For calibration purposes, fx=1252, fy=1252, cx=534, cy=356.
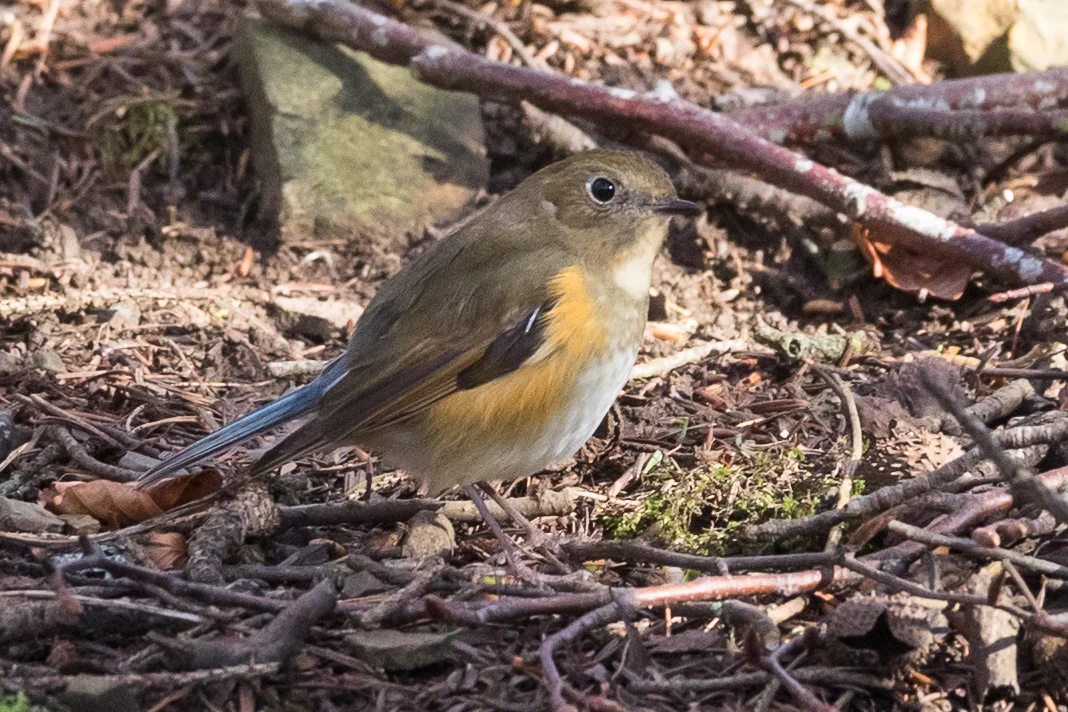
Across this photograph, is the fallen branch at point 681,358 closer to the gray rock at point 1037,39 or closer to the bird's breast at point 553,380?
the bird's breast at point 553,380

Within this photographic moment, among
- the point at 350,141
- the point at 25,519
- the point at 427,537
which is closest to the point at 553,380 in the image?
the point at 427,537

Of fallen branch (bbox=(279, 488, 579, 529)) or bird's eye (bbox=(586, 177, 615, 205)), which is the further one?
bird's eye (bbox=(586, 177, 615, 205))

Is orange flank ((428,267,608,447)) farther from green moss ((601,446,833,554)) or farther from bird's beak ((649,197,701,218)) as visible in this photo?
bird's beak ((649,197,701,218))

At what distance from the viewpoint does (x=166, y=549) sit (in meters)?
3.83

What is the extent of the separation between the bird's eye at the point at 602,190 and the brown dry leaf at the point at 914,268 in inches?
63.9

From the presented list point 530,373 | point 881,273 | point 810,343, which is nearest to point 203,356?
point 530,373

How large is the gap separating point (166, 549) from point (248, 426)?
1.87 feet

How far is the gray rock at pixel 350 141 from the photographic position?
6312mm

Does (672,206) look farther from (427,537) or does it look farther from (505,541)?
(427,537)

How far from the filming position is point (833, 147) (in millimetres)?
6562

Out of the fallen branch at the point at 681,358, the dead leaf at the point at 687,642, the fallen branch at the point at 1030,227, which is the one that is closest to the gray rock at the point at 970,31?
the fallen branch at the point at 1030,227

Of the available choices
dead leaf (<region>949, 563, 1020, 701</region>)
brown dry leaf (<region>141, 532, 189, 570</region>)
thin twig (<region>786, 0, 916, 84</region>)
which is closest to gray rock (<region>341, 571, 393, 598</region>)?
brown dry leaf (<region>141, 532, 189, 570</region>)

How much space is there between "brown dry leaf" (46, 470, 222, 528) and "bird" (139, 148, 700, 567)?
0.21ft

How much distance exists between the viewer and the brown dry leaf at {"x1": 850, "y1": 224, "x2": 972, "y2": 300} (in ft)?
18.2
